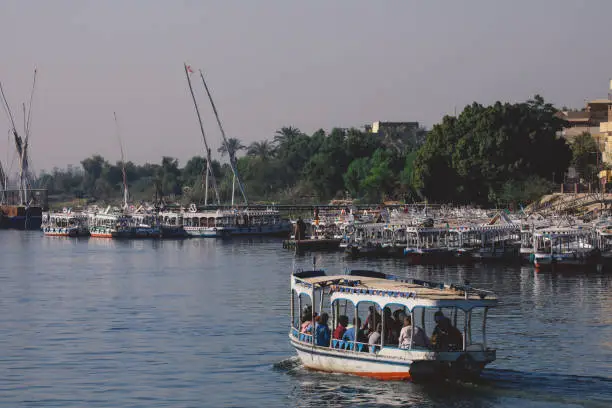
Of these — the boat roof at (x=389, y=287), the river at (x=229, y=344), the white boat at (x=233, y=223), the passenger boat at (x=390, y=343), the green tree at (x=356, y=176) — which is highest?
the green tree at (x=356, y=176)

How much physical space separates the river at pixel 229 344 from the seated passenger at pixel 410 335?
1.19 m

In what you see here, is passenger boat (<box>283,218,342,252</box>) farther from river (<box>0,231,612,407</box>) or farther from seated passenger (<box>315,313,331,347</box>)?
seated passenger (<box>315,313,331,347</box>)

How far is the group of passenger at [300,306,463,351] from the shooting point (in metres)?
37.4

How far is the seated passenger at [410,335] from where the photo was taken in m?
37.4

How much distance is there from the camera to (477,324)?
50.4 meters

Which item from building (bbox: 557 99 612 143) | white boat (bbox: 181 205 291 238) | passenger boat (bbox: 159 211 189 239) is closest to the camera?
white boat (bbox: 181 205 291 238)

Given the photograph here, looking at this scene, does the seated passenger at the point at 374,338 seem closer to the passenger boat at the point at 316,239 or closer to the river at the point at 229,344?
the river at the point at 229,344

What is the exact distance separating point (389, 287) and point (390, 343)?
211 cm

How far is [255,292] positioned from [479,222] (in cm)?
4222

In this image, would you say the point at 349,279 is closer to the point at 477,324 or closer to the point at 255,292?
the point at 477,324

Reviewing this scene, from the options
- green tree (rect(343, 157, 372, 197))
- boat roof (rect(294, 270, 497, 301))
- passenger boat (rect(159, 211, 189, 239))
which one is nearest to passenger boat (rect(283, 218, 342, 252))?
passenger boat (rect(159, 211, 189, 239))

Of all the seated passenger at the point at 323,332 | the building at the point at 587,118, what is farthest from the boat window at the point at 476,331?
the building at the point at 587,118

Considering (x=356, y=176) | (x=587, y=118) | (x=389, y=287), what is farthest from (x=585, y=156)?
(x=389, y=287)

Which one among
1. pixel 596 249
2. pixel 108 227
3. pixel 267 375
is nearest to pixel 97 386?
pixel 267 375
